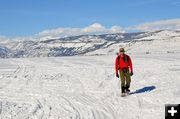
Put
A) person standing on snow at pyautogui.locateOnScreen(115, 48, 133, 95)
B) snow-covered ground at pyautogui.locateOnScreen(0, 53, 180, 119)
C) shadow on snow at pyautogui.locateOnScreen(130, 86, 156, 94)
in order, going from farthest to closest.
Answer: shadow on snow at pyautogui.locateOnScreen(130, 86, 156, 94) < person standing on snow at pyautogui.locateOnScreen(115, 48, 133, 95) < snow-covered ground at pyautogui.locateOnScreen(0, 53, 180, 119)

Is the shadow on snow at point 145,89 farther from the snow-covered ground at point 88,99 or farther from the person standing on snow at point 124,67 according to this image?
the person standing on snow at point 124,67

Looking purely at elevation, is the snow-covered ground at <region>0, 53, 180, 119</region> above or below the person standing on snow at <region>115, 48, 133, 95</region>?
below

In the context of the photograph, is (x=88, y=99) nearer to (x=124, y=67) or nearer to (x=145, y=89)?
(x=124, y=67)

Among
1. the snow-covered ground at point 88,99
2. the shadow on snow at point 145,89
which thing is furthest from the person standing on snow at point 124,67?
the shadow on snow at point 145,89

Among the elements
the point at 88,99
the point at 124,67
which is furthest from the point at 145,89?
the point at 88,99

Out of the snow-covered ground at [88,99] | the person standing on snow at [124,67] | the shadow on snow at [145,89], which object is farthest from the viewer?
the shadow on snow at [145,89]

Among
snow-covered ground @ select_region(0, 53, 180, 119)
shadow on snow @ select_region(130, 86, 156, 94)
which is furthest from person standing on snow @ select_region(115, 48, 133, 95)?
shadow on snow @ select_region(130, 86, 156, 94)

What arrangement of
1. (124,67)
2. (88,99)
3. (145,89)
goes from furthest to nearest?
(145,89) < (124,67) < (88,99)

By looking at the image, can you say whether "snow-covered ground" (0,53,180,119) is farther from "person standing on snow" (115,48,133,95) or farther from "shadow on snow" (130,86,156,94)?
"person standing on snow" (115,48,133,95)

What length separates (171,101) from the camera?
41.0ft

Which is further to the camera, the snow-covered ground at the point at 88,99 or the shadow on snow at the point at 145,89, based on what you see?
the shadow on snow at the point at 145,89

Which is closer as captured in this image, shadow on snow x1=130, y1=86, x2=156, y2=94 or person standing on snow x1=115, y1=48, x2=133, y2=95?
person standing on snow x1=115, y1=48, x2=133, y2=95

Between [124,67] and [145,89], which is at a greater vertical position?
[124,67]

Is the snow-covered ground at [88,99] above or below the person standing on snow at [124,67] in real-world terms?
below
